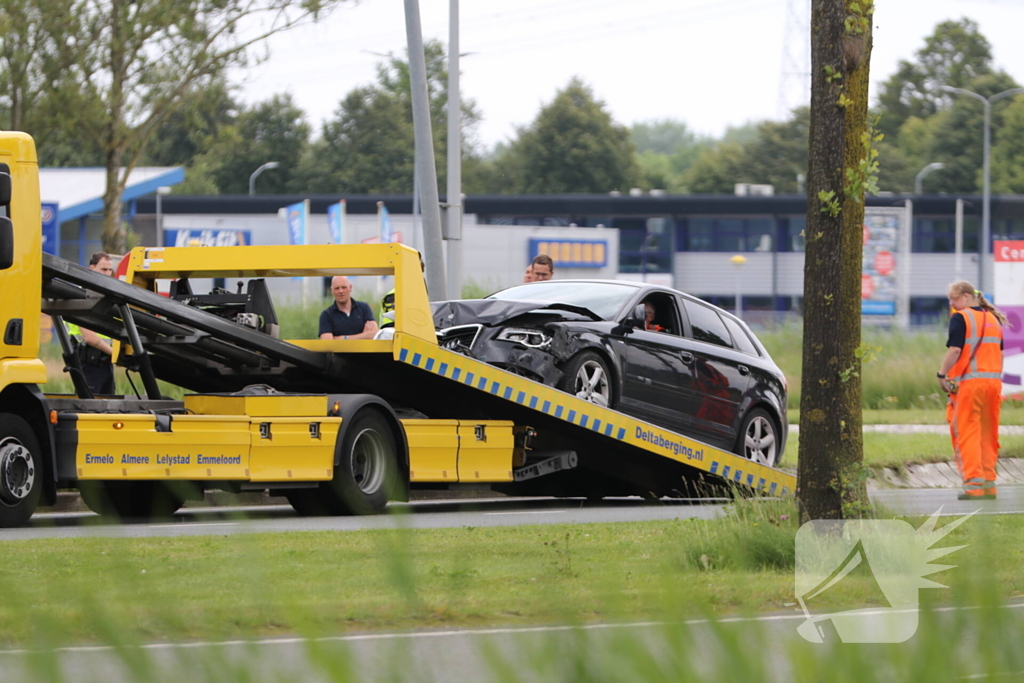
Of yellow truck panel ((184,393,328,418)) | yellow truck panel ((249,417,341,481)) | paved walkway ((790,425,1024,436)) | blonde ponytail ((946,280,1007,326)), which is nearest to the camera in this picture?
yellow truck panel ((249,417,341,481))

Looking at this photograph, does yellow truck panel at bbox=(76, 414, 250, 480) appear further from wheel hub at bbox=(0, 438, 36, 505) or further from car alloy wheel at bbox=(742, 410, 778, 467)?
car alloy wheel at bbox=(742, 410, 778, 467)

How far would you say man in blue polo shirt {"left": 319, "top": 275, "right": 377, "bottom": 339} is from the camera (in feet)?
43.3

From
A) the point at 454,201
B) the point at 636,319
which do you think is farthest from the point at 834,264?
the point at 454,201

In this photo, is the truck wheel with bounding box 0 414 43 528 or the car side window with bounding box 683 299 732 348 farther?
the car side window with bounding box 683 299 732 348

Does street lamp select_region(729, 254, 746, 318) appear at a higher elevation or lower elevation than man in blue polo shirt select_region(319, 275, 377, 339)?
lower

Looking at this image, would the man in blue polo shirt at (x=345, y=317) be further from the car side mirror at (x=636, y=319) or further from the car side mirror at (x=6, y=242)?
the car side mirror at (x=6, y=242)

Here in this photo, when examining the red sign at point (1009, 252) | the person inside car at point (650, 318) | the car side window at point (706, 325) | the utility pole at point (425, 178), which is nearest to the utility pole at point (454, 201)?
the utility pole at point (425, 178)

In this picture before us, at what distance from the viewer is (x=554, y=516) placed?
11312 millimetres

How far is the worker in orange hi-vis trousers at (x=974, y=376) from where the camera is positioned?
43.1 ft

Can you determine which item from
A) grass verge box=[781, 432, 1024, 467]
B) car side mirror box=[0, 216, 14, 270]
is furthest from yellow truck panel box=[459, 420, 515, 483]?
grass verge box=[781, 432, 1024, 467]

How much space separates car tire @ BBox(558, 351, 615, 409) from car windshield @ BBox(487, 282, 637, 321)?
439 millimetres

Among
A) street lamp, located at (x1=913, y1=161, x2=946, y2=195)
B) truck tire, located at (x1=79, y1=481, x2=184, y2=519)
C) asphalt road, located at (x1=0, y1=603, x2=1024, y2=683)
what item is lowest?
truck tire, located at (x1=79, y1=481, x2=184, y2=519)

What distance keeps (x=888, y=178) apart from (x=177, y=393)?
83543 mm

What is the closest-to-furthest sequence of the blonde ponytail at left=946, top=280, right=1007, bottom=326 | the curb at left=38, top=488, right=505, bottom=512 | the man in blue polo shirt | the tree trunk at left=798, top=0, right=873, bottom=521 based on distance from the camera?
the tree trunk at left=798, top=0, right=873, bottom=521 < the curb at left=38, top=488, right=505, bottom=512 < the man in blue polo shirt < the blonde ponytail at left=946, top=280, right=1007, bottom=326
